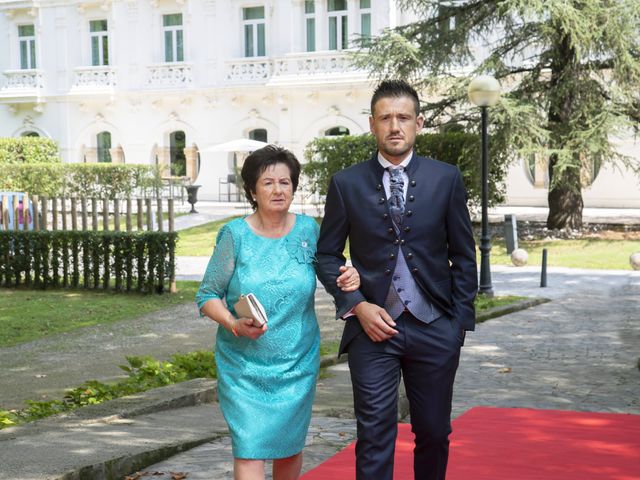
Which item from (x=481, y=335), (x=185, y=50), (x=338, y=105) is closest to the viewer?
(x=481, y=335)

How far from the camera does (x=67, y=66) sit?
42469 mm

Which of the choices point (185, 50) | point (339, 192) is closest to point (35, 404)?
point (339, 192)

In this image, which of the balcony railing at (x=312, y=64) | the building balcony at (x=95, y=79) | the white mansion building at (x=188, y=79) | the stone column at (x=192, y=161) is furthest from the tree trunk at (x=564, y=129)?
the building balcony at (x=95, y=79)

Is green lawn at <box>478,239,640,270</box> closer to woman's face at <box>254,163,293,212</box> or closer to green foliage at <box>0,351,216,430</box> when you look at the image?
green foliage at <box>0,351,216,430</box>

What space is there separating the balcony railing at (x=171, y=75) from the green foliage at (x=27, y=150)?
15.1ft

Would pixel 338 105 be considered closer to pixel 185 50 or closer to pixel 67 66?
pixel 185 50

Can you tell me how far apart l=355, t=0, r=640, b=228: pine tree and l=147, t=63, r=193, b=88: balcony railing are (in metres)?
14.6

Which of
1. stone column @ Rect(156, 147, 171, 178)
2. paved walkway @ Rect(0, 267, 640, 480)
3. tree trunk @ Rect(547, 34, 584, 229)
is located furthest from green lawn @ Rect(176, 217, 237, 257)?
stone column @ Rect(156, 147, 171, 178)

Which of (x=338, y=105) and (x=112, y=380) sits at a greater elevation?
(x=338, y=105)

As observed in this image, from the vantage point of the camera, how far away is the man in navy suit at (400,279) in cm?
449

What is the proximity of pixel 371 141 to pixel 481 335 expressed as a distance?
17.0 meters

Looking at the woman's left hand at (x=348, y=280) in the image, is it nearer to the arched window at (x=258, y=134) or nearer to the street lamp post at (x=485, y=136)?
the street lamp post at (x=485, y=136)

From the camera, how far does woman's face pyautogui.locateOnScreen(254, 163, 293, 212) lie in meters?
4.50

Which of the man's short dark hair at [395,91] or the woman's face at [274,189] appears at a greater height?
the man's short dark hair at [395,91]
